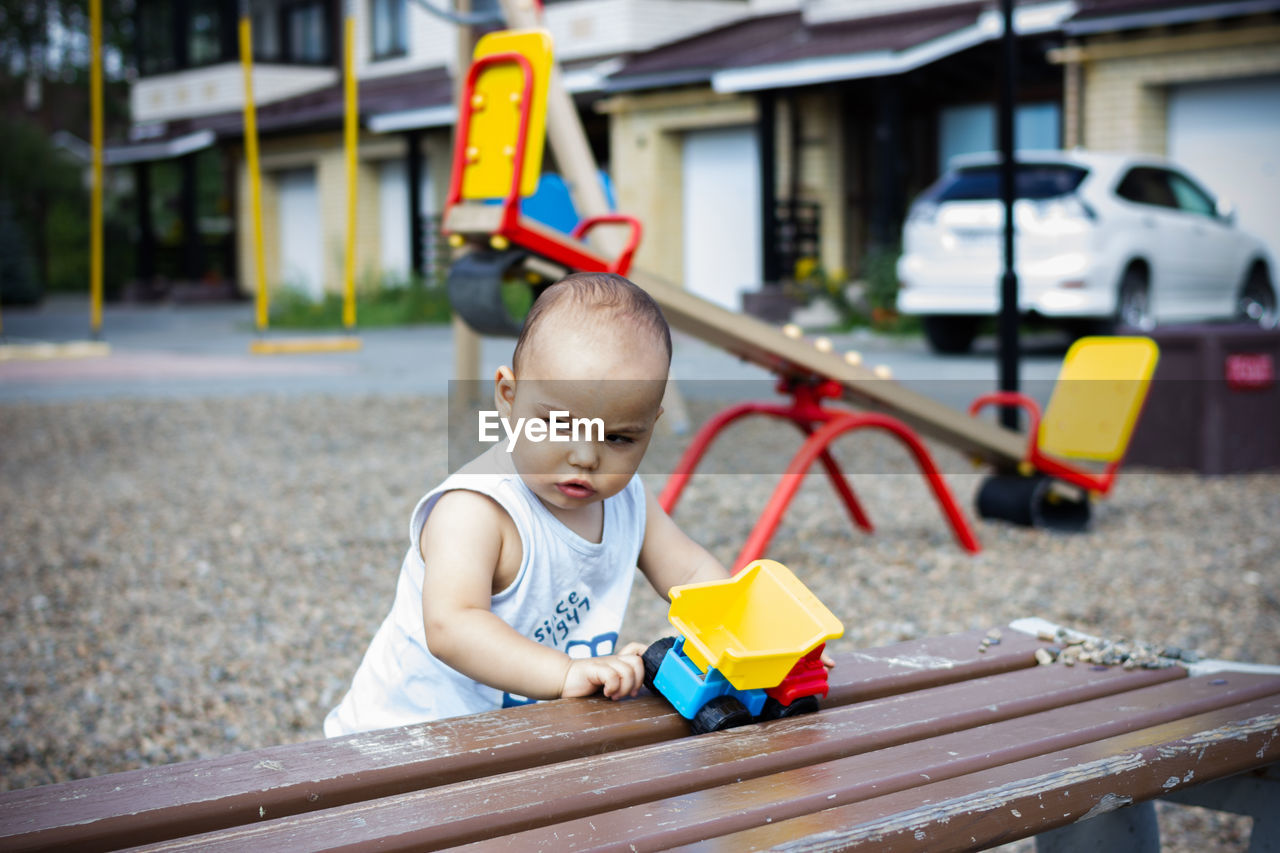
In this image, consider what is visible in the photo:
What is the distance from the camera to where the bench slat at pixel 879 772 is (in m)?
1.26

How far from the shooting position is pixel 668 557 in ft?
6.40

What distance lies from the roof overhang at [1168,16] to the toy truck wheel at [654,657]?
11860 millimetres

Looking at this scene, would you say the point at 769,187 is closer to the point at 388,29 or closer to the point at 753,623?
the point at 388,29

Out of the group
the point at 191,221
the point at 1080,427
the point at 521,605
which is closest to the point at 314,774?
the point at 521,605

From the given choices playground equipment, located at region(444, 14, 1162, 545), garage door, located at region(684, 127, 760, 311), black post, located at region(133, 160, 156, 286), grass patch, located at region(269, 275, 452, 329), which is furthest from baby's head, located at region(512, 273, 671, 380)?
black post, located at region(133, 160, 156, 286)

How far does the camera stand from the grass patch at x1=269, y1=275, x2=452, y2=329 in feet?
59.1

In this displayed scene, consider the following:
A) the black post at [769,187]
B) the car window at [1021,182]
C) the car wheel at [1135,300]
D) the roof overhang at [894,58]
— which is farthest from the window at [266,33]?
the car wheel at [1135,300]

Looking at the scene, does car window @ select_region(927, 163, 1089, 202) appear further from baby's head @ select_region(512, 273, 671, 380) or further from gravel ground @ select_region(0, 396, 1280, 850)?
baby's head @ select_region(512, 273, 671, 380)

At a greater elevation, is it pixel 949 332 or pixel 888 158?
pixel 888 158

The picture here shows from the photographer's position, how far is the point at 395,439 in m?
7.80

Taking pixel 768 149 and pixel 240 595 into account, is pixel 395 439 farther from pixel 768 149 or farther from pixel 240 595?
pixel 768 149

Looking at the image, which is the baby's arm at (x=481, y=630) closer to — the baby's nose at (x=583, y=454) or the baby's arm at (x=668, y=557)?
the baby's nose at (x=583, y=454)

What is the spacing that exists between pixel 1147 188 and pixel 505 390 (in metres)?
10.8

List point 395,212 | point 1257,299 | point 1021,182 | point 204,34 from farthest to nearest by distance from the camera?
point 204,34
point 395,212
point 1257,299
point 1021,182
